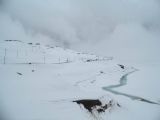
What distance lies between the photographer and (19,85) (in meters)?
16.4

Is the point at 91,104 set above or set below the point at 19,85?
below

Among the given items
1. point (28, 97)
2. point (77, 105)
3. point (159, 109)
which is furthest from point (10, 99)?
point (159, 109)

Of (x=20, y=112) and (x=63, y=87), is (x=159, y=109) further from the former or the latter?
(x=20, y=112)

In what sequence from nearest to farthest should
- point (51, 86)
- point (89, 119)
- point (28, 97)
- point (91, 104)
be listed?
1. point (89, 119)
2. point (28, 97)
3. point (91, 104)
4. point (51, 86)

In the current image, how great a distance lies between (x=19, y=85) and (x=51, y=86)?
3.41 m

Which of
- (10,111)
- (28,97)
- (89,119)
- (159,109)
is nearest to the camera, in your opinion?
(10,111)

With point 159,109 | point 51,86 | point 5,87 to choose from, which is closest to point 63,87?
point 51,86

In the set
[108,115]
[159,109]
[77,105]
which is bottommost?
[159,109]

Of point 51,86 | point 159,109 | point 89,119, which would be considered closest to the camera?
point 89,119

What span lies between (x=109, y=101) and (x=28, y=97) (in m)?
7.53

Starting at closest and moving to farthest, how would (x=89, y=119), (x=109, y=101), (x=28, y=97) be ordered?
(x=89, y=119)
(x=28, y=97)
(x=109, y=101)

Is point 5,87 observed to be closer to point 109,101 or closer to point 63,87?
point 63,87

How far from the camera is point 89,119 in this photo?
1284 centimetres

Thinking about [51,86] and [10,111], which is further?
[51,86]
